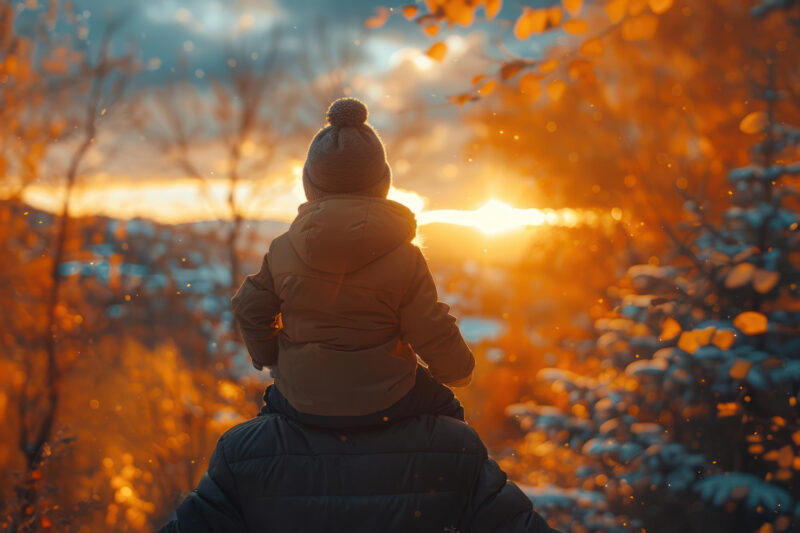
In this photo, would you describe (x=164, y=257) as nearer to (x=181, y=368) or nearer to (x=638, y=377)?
(x=181, y=368)

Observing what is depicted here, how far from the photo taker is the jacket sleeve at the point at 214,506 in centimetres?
187

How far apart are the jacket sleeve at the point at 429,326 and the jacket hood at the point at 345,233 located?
0.48 ft

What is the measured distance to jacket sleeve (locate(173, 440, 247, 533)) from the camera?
187 centimetres

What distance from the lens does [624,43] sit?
32.6ft

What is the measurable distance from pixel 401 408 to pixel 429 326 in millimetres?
292

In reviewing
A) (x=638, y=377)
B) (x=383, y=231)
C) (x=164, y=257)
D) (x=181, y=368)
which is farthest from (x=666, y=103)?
(x=181, y=368)

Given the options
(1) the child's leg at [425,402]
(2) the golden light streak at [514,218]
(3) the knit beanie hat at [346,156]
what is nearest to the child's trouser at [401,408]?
(1) the child's leg at [425,402]

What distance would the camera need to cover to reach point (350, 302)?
1866 millimetres

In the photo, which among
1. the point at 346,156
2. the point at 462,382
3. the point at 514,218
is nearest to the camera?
the point at 346,156

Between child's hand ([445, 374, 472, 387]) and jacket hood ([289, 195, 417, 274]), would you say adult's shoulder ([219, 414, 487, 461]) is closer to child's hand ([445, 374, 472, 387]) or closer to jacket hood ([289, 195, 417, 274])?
child's hand ([445, 374, 472, 387])

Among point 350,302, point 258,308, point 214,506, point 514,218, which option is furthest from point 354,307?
point 514,218

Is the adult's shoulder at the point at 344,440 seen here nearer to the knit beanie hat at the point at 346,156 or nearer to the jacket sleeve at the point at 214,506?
the jacket sleeve at the point at 214,506

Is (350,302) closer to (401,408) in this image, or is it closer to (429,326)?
(429,326)

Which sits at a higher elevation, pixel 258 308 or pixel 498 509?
pixel 258 308
